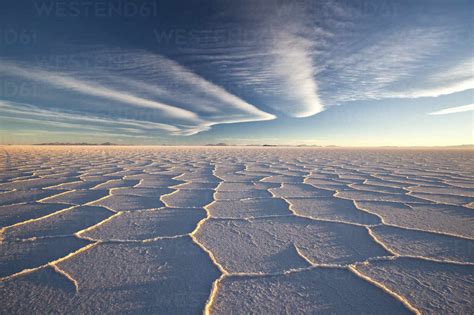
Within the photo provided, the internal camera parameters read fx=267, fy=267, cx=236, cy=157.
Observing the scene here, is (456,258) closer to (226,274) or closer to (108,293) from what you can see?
(226,274)

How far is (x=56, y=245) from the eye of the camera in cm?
132

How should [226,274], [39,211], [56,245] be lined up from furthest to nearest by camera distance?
1. [39,211]
2. [56,245]
3. [226,274]

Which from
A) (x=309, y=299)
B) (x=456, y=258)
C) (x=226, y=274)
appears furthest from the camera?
(x=456, y=258)

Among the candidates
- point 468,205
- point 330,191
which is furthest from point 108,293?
point 468,205

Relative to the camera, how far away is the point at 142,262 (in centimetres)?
117

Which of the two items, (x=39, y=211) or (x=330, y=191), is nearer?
(x=39, y=211)

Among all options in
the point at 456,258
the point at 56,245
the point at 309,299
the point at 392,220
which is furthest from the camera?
the point at 392,220

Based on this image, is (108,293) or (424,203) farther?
(424,203)

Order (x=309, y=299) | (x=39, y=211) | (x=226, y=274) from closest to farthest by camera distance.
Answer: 1. (x=309, y=299)
2. (x=226, y=274)
3. (x=39, y=211)

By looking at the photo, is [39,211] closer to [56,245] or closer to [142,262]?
[56,245]

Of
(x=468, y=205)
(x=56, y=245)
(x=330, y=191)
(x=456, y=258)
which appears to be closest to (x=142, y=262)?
(x=56, y=245)

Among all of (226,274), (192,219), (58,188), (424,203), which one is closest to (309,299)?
(226,274)

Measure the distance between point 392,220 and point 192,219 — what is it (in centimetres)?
130

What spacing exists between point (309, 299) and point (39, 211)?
190 cm
